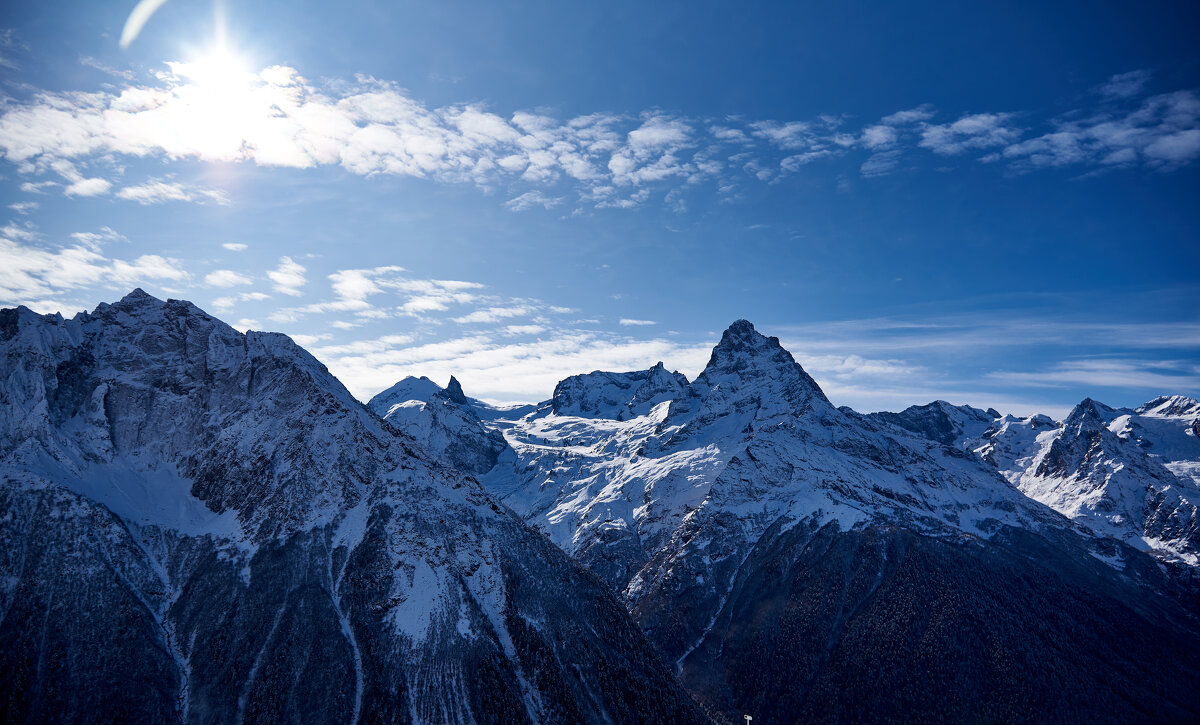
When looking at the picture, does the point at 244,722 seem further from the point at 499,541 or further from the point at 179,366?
the point at 179,366

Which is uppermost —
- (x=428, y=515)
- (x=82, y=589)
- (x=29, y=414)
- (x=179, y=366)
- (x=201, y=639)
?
(x=179, y=366)

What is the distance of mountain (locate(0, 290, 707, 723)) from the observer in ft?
430

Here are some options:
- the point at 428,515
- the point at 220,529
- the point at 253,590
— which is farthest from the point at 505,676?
the point at 220,529

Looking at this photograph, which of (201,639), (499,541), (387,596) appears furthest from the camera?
(499,541)

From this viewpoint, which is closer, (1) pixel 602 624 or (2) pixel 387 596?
(2) pixel 387 596

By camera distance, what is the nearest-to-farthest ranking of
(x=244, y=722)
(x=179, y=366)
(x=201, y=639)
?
1. (x=244, y=722)
2. (x=201, y=639)
3. (x=179, y=366)

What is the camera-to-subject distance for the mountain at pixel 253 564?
13100 centimetres

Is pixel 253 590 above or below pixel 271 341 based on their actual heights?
below

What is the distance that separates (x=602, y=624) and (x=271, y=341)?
12672 cm

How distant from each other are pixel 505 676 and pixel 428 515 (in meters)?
44.9

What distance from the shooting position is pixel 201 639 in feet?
458

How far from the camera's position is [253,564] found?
15288cm

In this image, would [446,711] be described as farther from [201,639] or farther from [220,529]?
[220,529]

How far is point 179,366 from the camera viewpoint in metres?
191
